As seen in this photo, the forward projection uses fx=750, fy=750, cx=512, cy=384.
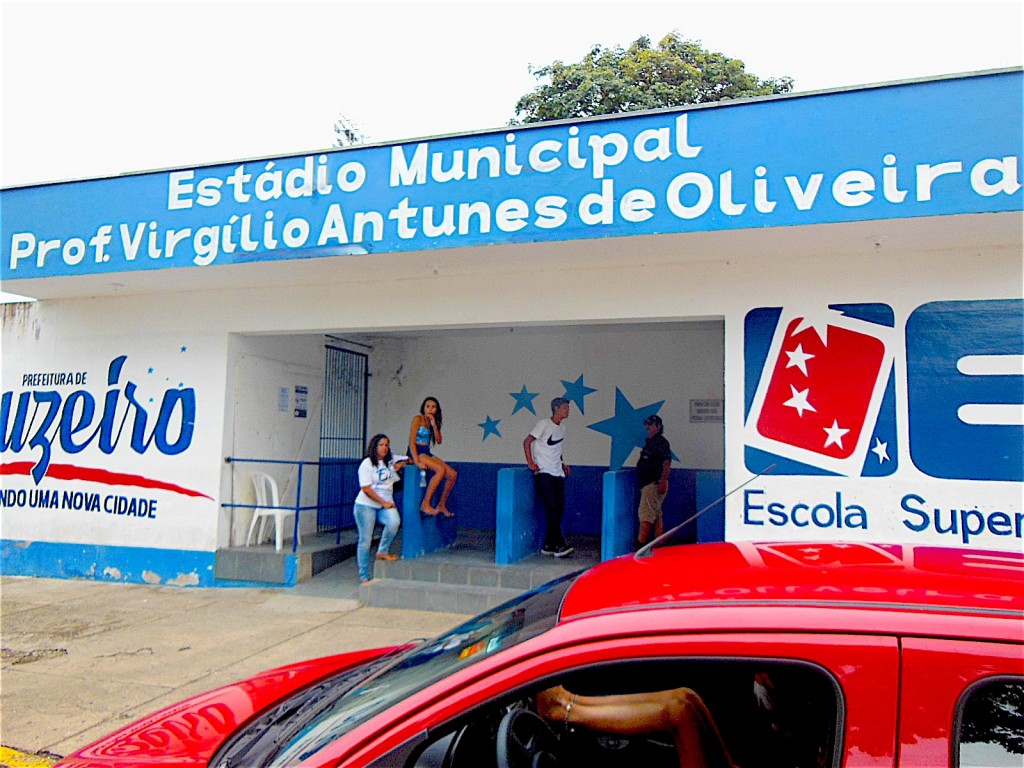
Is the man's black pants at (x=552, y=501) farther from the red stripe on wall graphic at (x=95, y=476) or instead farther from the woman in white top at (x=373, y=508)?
the red stripe on wall graphic at (x=95, y=476)

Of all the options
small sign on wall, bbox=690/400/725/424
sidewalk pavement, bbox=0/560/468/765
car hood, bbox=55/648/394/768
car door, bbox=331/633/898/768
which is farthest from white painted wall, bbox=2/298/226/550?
car door, bbox=331/633/898/768

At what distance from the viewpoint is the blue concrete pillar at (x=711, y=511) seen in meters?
7.09

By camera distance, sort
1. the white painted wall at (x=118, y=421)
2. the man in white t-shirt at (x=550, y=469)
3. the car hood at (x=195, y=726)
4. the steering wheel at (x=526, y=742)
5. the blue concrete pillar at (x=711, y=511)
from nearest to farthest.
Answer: the steering wheel at (x=526, y=742) → the car hood at (x=195, y=726) → the blue concrete pillar at (x=711, y=511) → the man in white t-shirt at (x=550, y=469) → the white painted wall at (x=118, y=421)

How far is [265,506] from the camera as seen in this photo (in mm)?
8383

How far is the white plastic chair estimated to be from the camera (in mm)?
8305

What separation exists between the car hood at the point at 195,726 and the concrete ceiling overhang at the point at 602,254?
4.19 metres

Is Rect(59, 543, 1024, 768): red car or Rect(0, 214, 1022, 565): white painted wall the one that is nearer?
Rect(59, 543, 1024, 768): red car

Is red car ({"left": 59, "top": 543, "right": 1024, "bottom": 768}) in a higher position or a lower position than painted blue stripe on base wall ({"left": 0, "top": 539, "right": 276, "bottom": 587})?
higher

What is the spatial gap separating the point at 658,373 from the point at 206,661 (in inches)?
242

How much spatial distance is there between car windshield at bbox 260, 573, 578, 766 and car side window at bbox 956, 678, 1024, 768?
0.85 metres

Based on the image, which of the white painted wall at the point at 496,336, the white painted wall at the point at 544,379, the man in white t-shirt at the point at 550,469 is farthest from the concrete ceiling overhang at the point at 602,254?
the white painted wall at the point at 544,379

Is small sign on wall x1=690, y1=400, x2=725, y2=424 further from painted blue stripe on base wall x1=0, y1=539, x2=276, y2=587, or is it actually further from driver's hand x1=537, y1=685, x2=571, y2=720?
driver's hand x1=537, y1=685, x2=571, y2=720

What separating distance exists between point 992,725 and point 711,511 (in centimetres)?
597

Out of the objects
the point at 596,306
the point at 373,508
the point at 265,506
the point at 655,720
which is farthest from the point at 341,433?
the point at 655,720
